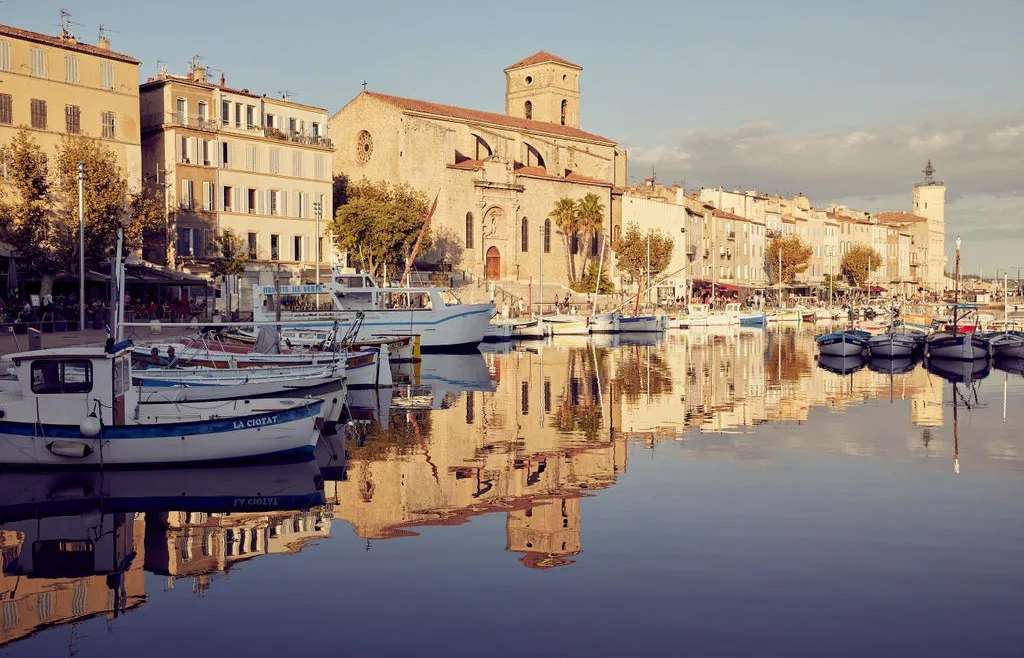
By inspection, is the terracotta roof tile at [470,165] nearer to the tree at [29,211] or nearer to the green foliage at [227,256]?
the green foliage at [227,256]

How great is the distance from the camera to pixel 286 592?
1249cm

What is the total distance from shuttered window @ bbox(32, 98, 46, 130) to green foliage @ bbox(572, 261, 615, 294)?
5095 cm

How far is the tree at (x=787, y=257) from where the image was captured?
129500 millimetres

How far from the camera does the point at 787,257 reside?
129500mm

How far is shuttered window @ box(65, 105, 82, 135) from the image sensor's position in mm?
55531

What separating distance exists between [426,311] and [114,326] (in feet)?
102

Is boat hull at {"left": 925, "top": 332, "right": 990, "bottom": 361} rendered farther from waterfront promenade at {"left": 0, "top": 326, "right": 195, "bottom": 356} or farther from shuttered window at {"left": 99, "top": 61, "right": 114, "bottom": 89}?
shuttered window at {"left": 99, "top": 61, "right": 114, "bottom": 89}

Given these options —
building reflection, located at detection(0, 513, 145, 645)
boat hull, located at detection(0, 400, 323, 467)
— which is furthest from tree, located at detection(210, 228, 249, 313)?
building reflection, located at detection(0, 513, 145, 645)

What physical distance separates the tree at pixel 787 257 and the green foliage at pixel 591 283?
123 feet

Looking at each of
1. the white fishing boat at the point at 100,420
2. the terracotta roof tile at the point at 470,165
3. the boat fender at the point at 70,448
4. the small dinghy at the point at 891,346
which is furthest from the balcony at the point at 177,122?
the boat fender at the point at 70,448

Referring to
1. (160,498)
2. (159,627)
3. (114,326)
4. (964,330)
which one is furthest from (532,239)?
(159,627)

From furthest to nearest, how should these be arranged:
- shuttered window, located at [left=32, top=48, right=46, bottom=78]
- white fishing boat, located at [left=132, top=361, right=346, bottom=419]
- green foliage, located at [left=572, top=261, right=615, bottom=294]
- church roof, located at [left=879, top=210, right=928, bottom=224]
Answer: church roof, located at [left=879, top=210, right=928, bottom=224], green foliage, located at [left=572, top=261, right=615, bottom=294], shuttered window, located at [left=32, top=48, right=46, bottom=78], white fishing boat, located at [left=132, top=361, right=346, bottom=419]

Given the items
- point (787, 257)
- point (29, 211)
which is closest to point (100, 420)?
point (29, 211)

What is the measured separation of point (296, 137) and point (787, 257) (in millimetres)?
75760
